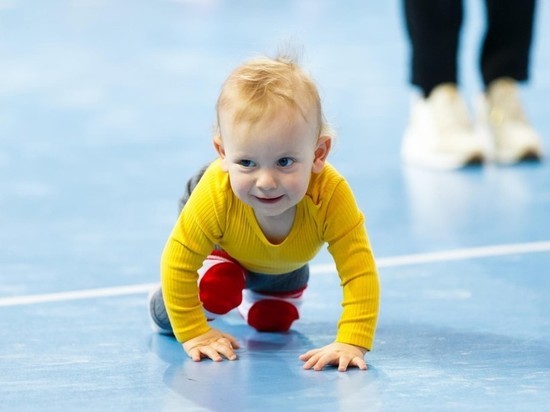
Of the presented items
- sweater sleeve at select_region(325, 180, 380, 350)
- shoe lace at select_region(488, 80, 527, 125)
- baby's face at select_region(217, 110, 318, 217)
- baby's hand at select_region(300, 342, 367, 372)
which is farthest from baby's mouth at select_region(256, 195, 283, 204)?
shoe lace at select_region(488, 80, 527, 125)

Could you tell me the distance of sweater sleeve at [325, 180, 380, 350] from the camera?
182 cm

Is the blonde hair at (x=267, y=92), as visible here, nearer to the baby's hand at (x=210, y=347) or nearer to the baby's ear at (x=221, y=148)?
the baby's ear at (x=221, y=148)

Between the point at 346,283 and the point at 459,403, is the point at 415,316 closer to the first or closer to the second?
the point at 346,283

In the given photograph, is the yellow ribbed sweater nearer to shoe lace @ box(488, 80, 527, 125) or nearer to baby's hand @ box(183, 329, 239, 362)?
baby's hand @ box(183, 329, 239, 362)

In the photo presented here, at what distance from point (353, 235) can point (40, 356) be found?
1.67 feet

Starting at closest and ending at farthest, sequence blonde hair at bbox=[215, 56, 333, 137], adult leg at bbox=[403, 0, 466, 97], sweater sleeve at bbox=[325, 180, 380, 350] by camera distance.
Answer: blonde hair at bbox=[215, 56, 333, 137]
sweater sleeve at bbox=[325, 180, 380, 350]
adult leg at bbox=[403, 0, 466, 97]

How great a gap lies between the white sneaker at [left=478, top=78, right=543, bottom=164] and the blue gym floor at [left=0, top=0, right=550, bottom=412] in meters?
0.10

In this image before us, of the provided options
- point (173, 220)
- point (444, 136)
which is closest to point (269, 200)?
point (173, 220)

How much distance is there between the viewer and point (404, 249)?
2.42 m

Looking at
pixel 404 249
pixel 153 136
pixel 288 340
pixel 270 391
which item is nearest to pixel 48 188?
pixel 153 136

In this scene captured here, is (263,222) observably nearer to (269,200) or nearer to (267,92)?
(269,200)

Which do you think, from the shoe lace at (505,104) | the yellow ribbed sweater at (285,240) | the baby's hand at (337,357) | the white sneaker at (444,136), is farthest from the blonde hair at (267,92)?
the shoe lace at (505,104)

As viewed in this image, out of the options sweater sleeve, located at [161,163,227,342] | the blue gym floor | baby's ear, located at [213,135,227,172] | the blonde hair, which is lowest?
the blue gym floor

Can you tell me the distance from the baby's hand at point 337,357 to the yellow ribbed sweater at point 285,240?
13 mm
